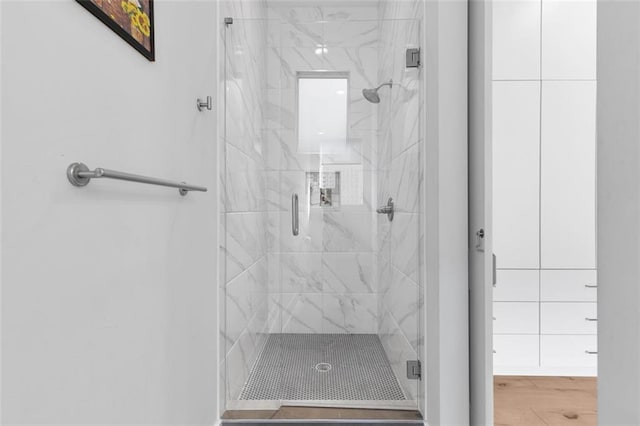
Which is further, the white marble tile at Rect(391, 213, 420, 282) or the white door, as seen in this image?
the white marble tile at Rect(391, 213, 420, 282)

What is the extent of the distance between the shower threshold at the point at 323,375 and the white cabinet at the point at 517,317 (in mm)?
806

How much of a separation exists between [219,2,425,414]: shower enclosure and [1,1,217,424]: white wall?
1.71ft

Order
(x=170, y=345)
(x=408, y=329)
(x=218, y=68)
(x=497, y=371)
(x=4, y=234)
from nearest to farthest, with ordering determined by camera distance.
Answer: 1. (x=4, y=234)
2. (x=170, y=345)
3. (x=218, y=68)
4. (x=408, y=329)
5. (x=497, y=371)

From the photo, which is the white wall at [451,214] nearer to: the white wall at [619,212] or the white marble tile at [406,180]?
the white marble tile at [406,180]

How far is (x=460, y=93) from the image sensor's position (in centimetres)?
152

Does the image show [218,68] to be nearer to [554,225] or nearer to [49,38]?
[49,38]

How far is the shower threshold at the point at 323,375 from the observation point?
5.88 ft

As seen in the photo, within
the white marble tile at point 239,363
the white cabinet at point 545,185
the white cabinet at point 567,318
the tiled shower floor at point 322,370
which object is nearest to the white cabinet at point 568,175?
the white cabinet at point 545,185

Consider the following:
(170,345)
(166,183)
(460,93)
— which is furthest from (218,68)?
(170,345)

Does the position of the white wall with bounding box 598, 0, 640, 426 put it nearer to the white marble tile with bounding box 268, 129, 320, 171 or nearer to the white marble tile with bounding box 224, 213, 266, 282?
the white marble tile with bounding box 268, 129, 320, 171

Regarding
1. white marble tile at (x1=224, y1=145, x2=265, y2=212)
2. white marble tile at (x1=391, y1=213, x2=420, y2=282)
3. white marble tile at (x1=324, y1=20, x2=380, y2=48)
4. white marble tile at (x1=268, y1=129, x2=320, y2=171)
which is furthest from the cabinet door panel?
white marble tile at (x1=324, y1=20, x2=380, y2=48)

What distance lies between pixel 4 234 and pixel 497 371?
8.04 feet

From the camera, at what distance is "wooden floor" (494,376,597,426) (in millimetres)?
1816

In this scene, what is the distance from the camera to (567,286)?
7.63 feet
